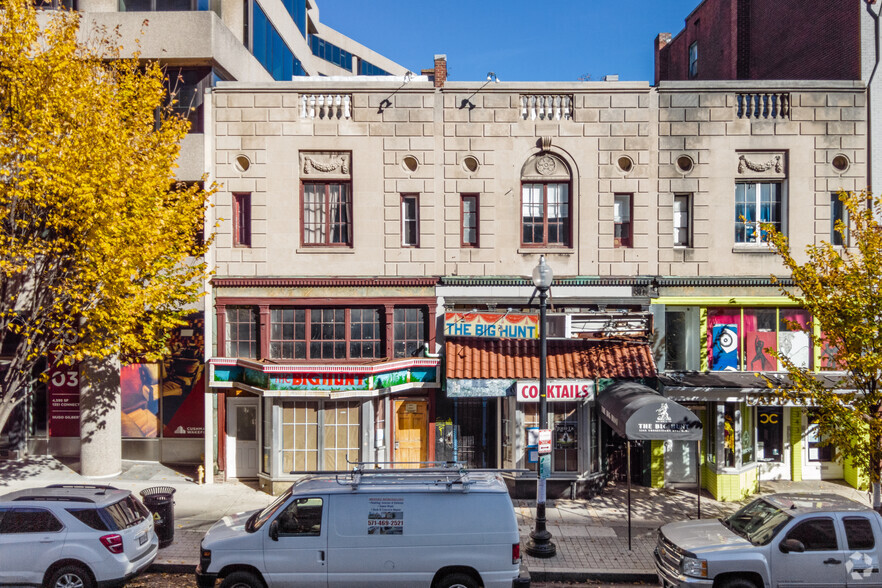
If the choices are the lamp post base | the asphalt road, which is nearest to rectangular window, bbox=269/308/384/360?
the asphalt road

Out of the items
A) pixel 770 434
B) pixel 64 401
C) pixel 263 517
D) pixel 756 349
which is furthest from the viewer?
pixel 64 401

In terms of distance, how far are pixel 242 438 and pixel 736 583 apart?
1256cm

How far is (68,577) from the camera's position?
1009cm

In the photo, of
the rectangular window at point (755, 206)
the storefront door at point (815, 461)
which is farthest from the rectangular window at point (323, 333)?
the storefront door at point (815, 461)

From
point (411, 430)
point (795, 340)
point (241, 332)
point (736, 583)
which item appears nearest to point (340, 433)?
point (411, 430)

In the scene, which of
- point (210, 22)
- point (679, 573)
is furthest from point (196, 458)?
point (679, 573)

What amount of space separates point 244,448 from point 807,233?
Result: 1641cm

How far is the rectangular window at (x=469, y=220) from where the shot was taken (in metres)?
16.9

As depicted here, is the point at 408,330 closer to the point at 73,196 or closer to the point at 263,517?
the point at 263,517

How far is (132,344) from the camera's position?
43.5 ft

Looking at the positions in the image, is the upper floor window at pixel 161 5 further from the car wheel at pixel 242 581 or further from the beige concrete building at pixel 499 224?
the car wheel at pixel 242 581

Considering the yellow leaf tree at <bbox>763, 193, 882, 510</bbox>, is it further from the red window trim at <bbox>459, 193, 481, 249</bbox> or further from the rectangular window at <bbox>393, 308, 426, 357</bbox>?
the rectangular window at <bbox>393, 308, 426, 357</bbox>

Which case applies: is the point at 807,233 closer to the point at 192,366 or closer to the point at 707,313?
the point at 707,313

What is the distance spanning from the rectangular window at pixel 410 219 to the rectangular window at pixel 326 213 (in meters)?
1.53
